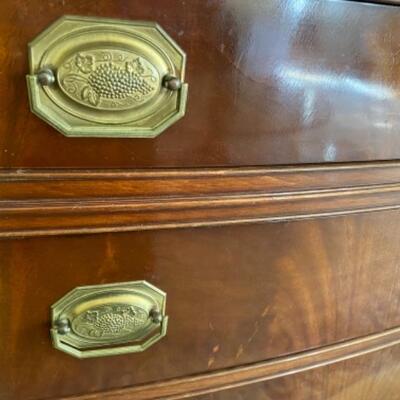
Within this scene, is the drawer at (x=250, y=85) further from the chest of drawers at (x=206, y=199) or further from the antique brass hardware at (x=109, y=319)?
the antique brass hardware at (x=109, y=319)

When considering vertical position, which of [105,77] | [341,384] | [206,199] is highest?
[105,77]

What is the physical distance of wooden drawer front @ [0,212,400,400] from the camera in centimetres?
44

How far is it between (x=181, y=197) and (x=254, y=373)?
0.24 m

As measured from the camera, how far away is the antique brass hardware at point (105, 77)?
0.36 meters

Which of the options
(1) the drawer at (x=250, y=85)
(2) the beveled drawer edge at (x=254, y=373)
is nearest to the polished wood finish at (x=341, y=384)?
(2) the beveled drawer edge at (x=254, y=373)

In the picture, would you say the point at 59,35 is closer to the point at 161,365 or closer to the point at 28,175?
the point at 28,175

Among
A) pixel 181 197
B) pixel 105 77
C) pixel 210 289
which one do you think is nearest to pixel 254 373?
pixel 210 289

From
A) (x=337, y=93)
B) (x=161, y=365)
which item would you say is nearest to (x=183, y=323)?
(x=161, y=365)

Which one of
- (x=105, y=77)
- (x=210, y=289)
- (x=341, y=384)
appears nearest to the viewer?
(x=105, y=77)

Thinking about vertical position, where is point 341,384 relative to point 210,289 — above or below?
below

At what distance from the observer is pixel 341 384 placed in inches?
25.0

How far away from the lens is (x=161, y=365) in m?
0.51

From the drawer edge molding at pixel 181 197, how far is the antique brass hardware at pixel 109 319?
0.21 ft

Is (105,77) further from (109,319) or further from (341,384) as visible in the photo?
(341,384)
